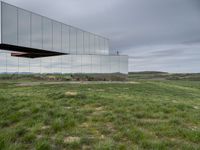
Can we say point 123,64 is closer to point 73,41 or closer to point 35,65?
point 73,41

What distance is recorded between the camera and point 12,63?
24328 millimetres

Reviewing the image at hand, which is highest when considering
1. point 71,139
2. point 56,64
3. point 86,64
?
point 86,64

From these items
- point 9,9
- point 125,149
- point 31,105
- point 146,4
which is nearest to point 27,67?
point 9,9

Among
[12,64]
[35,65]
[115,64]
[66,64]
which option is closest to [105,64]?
[115,64]

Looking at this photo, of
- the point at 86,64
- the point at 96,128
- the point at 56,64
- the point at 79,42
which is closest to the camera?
the point at 96,128

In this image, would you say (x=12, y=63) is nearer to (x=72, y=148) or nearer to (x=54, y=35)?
(x=54, y=35)

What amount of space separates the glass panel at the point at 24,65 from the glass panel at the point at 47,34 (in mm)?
4508

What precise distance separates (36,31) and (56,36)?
3769mm

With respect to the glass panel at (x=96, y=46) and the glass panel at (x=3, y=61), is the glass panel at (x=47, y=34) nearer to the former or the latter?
the glass panel at (x=3, y=61)

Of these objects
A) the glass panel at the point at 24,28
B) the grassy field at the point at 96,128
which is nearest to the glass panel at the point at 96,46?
the glass panel at the point at 24,28

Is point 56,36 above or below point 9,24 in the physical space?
above

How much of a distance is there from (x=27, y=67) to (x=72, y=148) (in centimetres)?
Answer: 2387

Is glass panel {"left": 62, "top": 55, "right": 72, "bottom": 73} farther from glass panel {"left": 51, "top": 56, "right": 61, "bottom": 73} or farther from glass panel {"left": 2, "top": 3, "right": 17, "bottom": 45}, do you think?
glass panel {"left": 2, "top": 3, "right": 17, "bottom": 45}

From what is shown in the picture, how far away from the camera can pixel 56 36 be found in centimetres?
2483
